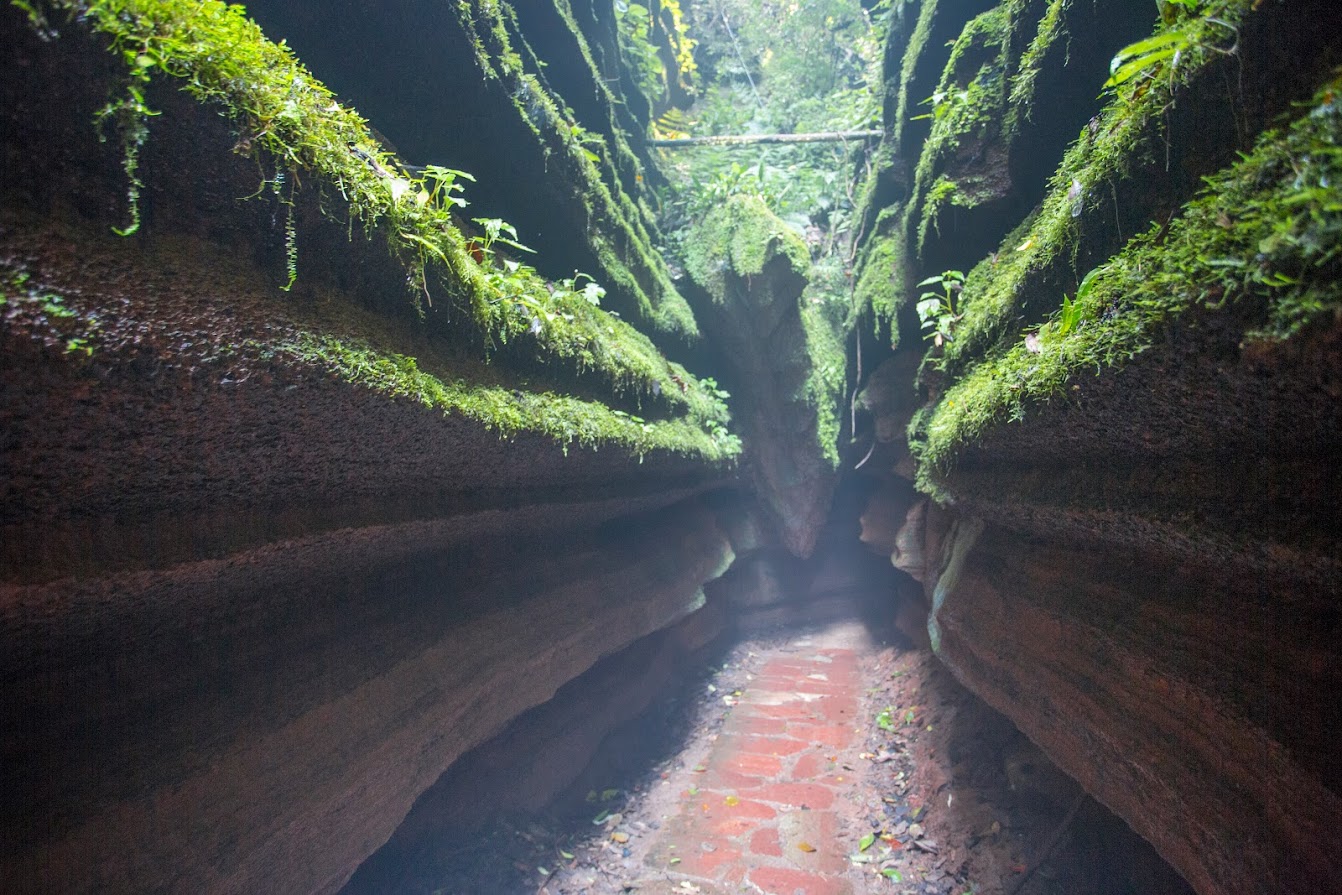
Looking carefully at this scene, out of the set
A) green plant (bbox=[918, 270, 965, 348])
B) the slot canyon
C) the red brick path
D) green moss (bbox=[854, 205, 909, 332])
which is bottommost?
the red brick path

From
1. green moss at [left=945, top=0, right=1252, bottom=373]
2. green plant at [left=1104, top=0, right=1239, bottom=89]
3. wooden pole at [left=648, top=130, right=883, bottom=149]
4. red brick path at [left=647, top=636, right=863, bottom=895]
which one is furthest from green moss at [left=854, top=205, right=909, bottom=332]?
red brick path at [left=647, top=636, right=863, bottom=895]

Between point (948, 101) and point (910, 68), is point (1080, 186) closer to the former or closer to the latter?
point (948, 101)

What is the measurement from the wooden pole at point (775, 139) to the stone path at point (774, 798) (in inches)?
269

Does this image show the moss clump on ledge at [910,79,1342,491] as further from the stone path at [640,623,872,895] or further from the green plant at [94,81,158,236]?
the stone path at [640,623,872,895]

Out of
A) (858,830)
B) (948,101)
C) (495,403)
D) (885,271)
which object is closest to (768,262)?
(885,271)

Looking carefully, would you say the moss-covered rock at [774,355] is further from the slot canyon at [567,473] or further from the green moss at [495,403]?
the green moss at [495,403]

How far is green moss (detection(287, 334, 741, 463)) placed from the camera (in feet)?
6.25

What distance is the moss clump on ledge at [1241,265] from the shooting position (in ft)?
4.00

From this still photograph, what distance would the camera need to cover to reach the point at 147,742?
1959mm

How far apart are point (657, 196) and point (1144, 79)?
246 inches

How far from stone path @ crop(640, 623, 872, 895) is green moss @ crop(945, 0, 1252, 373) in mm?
3429

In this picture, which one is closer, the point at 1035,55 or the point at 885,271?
the point at 1035,55

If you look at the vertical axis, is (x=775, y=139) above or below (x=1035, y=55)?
above

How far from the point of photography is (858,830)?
4.15 metres
